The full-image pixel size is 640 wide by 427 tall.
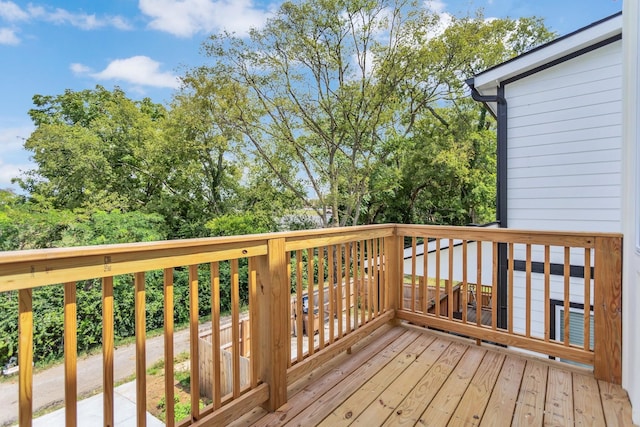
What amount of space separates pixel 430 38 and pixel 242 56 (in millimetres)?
5373

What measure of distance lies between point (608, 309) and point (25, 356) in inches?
112

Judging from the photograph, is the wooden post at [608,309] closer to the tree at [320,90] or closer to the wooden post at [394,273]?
the wooden post at [394,273]

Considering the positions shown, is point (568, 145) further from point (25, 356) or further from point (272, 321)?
point (25, 356)

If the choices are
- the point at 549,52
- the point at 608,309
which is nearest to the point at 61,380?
the point at 608,309

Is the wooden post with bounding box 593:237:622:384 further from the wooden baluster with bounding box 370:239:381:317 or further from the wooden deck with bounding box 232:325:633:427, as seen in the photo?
the wooden baluster with bounding box 370:239:381:317

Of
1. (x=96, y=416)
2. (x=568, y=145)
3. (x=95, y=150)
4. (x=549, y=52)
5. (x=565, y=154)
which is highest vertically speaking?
(x=95, y=150)

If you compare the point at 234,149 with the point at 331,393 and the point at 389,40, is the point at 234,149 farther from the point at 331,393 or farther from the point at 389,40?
the point at 331,393

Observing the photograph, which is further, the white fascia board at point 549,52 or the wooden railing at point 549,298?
the white fascia board at point 549,52

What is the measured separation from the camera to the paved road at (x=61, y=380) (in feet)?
18.9

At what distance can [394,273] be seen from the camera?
9.59 ft

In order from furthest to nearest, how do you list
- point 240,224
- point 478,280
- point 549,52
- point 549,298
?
point 240,224, point 549,52, point 478,280, point 549,298

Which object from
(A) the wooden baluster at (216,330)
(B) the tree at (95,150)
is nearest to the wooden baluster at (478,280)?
(A) the wooden baluster at (216,330)

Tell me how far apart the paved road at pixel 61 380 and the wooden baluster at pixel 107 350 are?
21.2 feet

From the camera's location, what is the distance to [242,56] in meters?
9.35
